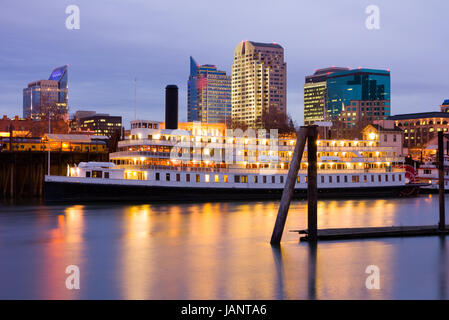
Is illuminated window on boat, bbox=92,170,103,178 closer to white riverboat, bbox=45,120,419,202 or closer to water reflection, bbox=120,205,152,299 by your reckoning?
white riverboat, bbox=45,120,419,202

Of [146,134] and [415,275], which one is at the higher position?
[146,134]

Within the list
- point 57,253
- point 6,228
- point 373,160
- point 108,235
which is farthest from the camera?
point 373,160

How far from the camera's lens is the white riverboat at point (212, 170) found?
56.8 metres

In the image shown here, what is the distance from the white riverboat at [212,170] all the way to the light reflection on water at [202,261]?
15.6 metres

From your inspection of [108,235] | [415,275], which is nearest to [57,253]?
[108,235]

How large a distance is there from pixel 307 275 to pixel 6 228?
865 inches

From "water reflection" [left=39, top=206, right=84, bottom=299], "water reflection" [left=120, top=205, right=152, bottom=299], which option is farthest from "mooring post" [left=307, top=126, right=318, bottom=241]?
"water reflection" [left=39, top=206, right=84, bottom=299]

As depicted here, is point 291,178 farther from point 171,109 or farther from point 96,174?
point 171,109

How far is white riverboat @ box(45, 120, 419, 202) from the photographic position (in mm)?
56781

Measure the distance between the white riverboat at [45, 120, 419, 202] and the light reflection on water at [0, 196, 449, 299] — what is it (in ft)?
51.1

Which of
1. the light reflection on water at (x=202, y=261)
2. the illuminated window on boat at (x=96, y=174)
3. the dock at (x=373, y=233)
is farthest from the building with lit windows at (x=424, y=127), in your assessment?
the dock at (x=373, y=233)

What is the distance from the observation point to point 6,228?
35.9 meters
